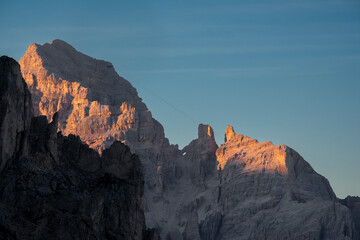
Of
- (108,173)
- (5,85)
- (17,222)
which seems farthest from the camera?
(108,173)

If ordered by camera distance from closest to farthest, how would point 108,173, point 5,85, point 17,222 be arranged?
point 17,222 → point 5,85 → point 108,173

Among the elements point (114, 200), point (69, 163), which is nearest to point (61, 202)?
point (114, 200)

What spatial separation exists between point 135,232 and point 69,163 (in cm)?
1330

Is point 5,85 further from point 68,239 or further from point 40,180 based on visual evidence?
point 68,239

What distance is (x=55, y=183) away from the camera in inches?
4343

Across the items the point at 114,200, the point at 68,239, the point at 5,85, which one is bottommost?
the point at 68,239

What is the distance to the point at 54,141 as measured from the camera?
406 ft

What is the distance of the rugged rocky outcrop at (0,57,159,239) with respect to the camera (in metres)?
106

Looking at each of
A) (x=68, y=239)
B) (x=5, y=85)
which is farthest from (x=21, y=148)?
(x=68, y=239)

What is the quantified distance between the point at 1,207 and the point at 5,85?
15.1m

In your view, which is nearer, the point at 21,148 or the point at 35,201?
the point at 35,201

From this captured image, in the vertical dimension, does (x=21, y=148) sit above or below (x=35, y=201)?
above

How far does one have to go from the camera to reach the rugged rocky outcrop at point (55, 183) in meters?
106

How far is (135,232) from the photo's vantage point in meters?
120
